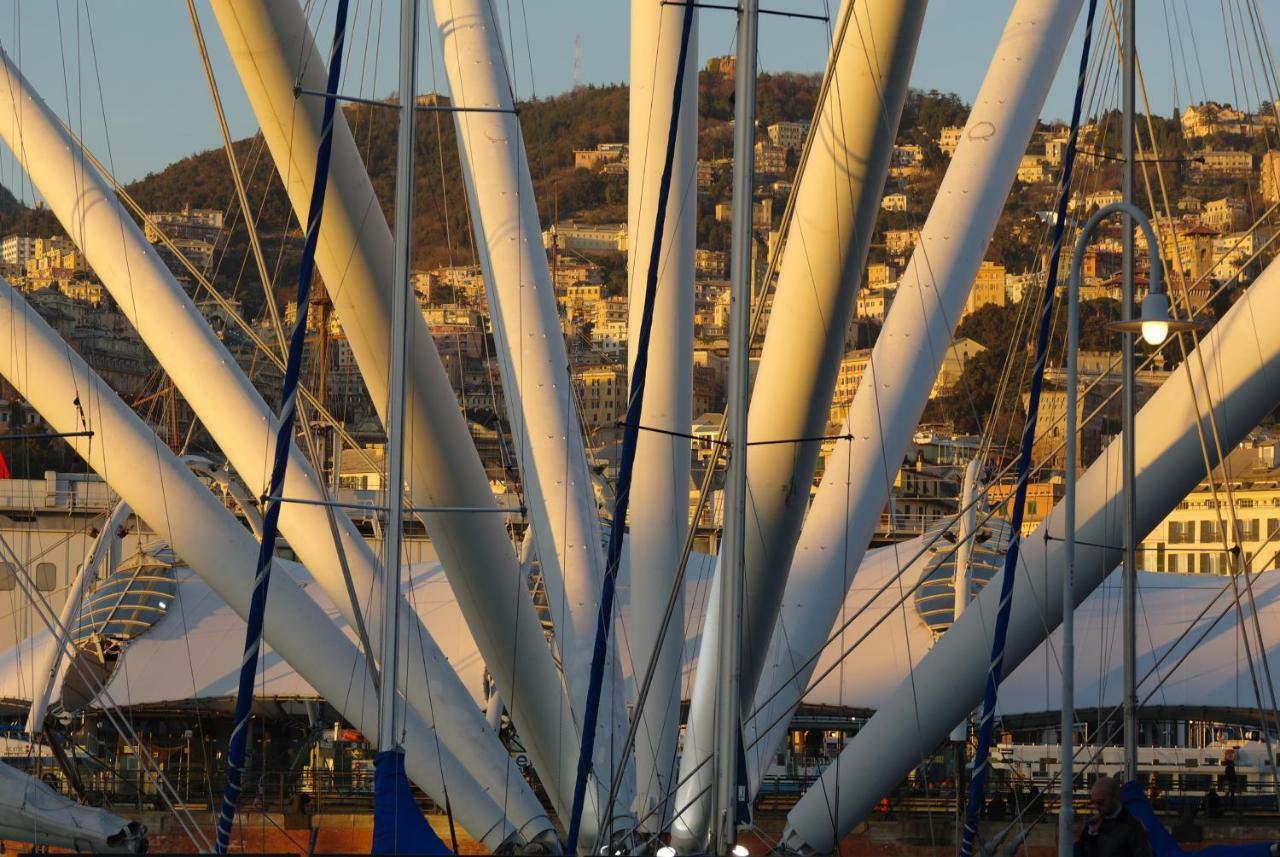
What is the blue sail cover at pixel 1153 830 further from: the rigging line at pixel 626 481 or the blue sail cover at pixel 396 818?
the blue sail cover at pixel 396 818

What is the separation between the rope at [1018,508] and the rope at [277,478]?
456cm

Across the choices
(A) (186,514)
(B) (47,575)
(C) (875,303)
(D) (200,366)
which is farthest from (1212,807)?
(C) (875,303)

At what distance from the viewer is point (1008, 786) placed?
28.7m

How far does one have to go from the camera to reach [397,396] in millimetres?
11766

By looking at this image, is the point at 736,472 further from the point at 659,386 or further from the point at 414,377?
the point at 414,377

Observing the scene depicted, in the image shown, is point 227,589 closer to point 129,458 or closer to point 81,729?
point 129,458

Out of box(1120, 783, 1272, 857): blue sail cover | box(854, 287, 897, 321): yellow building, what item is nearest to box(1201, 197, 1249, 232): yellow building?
box(854, 287, 897, 321): yellow building

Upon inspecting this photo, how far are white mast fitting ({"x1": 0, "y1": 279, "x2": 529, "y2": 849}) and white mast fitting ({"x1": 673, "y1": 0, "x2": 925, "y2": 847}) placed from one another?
216 cm

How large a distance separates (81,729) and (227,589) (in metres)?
24.8

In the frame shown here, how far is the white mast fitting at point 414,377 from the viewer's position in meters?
11.8

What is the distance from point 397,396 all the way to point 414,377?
639mm

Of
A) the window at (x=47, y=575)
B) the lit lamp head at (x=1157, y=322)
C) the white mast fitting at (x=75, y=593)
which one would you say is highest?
the lit lamp head at (x=1157, y=322)

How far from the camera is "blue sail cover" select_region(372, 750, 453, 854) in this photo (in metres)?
10.8

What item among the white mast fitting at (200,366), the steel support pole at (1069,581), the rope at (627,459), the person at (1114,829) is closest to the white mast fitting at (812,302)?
the rope at (627,459)
